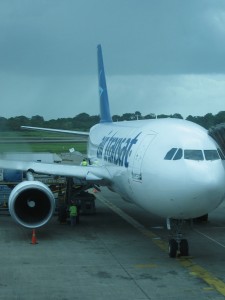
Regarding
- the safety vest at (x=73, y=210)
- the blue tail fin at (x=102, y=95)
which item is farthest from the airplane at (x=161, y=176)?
the blue tail fin at (x=102, y=95)

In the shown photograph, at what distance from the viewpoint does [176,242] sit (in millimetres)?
13938

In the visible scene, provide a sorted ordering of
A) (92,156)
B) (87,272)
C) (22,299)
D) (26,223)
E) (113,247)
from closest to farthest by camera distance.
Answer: (22,299) < (87,272) < (113,247) < (26,223) < (92,156)

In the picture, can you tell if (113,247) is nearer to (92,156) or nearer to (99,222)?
(99,222)

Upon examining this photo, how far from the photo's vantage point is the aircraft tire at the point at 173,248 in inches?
546

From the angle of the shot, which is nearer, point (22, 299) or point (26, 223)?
point (22, 299)

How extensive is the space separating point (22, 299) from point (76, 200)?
10913mm

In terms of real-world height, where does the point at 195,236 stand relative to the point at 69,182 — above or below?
below

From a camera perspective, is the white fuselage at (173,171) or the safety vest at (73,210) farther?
the safety vest at (73,210)

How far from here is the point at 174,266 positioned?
13.3m

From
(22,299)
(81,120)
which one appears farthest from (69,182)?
(81,120)

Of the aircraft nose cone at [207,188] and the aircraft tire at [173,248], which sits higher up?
the aircraft nose cone at [207,188]

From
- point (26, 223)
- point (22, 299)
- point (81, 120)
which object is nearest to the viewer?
point (22, 299)

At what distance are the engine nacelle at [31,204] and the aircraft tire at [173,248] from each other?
4331 millimetres

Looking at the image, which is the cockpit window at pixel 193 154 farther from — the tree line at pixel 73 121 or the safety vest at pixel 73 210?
the tree line at pixel 73 121
